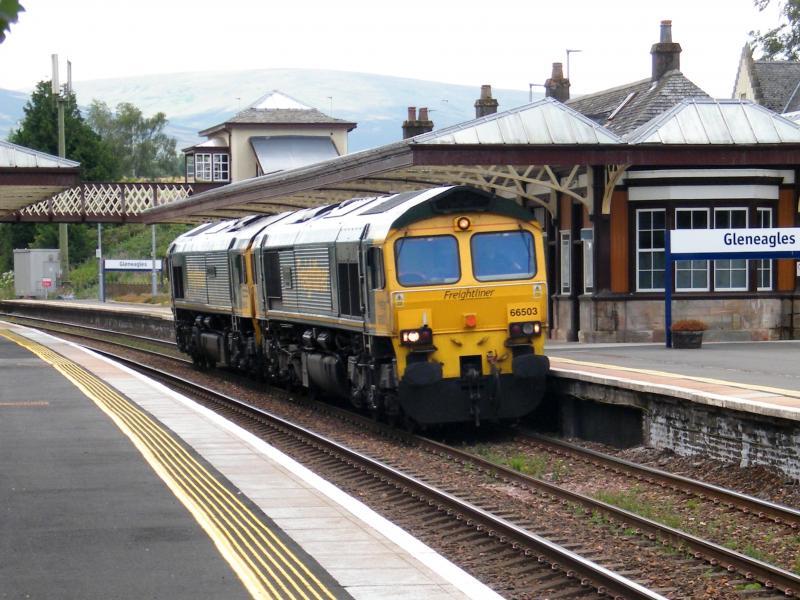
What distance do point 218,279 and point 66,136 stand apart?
62.5m

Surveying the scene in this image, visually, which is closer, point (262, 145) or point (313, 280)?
point (313, 280)

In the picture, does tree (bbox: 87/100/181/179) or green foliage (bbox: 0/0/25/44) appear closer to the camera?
green foliage (bbox: 0/0/25/44)

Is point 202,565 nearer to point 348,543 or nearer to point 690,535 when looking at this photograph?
point 348,543

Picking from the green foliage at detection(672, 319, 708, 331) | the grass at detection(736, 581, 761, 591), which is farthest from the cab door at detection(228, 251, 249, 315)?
the grass at detection(736, 581, 761, 591)

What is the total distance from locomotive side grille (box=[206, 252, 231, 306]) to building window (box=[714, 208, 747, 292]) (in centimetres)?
938

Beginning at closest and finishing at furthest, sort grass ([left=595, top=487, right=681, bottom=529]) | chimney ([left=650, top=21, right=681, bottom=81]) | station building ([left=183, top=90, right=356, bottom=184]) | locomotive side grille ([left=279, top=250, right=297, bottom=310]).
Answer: grass ([left=595, top=487, right=681, bottom=529]) < locomotive side grille ([left=279, top=250, right=297, bottom=310]) < chimney ([left=650, top=21, right=681, bottom=81]) < station building ([left=183, top=90, right=356, bottom=184])

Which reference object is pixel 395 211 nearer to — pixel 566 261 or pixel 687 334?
pixel 687 334

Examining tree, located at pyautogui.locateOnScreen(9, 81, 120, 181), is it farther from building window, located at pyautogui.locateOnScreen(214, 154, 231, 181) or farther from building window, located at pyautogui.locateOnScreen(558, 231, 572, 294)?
building window, located at pyautogui.locateOnScreen(558, 231, 572, 294)

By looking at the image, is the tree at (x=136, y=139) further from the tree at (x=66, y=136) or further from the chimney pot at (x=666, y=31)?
the chimney pot at (x=666, y=31)

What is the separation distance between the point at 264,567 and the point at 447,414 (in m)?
8.14

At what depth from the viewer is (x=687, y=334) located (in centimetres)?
2298

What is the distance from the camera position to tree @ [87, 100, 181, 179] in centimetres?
13100

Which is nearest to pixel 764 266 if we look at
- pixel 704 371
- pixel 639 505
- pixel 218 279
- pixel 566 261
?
pixel 566 261

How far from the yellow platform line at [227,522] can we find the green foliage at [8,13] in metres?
3.87
